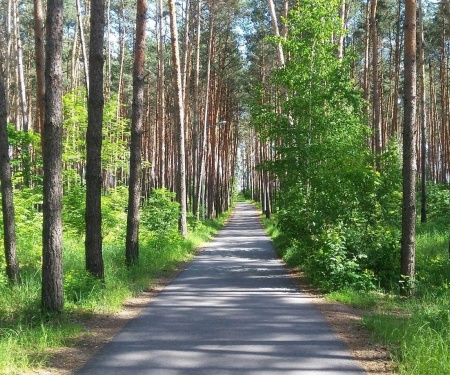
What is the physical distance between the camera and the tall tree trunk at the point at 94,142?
1017 centimetres

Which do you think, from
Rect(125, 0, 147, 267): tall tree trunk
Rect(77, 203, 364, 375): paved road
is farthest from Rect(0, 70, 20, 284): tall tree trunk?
Rect(125, 0, 147, 267): tall tree trunk

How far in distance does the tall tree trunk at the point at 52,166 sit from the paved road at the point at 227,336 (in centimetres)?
140

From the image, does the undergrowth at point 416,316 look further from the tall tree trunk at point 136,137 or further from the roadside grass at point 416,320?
the tall tree trunk at point 136,137

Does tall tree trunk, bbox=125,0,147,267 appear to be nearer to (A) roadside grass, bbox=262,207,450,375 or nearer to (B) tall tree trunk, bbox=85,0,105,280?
(B) tall tree trunk, bbox=85,0,105,280

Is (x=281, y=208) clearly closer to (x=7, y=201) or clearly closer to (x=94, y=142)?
(x=94, y=142)

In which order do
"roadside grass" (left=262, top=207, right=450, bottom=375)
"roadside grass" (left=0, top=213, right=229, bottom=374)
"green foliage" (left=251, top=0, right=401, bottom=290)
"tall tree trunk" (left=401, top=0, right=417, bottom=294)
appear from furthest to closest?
1. "green foliage" (left=251, top=0, right=401, bottom=290)
2. "tall tree trunk" (left=401, top=0, right=417, bottom=294)
3. "roadside grass" (left=0, top=213, right=229, bottom=374)
4. "roadside grass" (left=262, top=207, right=450, bottom=375)

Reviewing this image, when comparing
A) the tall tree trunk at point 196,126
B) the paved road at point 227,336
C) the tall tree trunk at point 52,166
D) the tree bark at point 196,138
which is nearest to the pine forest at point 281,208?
the tall tree trunk at point 52,166

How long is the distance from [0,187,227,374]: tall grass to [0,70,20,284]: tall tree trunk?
1.00ft

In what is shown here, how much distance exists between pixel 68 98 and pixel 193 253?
26.3ft

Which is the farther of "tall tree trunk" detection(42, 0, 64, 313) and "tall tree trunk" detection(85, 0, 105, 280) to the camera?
"tall tree trunk" detection(85, 0, 105, 280)

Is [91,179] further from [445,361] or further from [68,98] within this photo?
[68,98]

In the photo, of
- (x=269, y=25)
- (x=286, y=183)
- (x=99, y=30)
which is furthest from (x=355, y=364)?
(x=269, y=25)

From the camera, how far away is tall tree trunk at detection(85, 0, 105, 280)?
10.2 meters

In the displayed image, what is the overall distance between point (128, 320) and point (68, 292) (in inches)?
61.5
